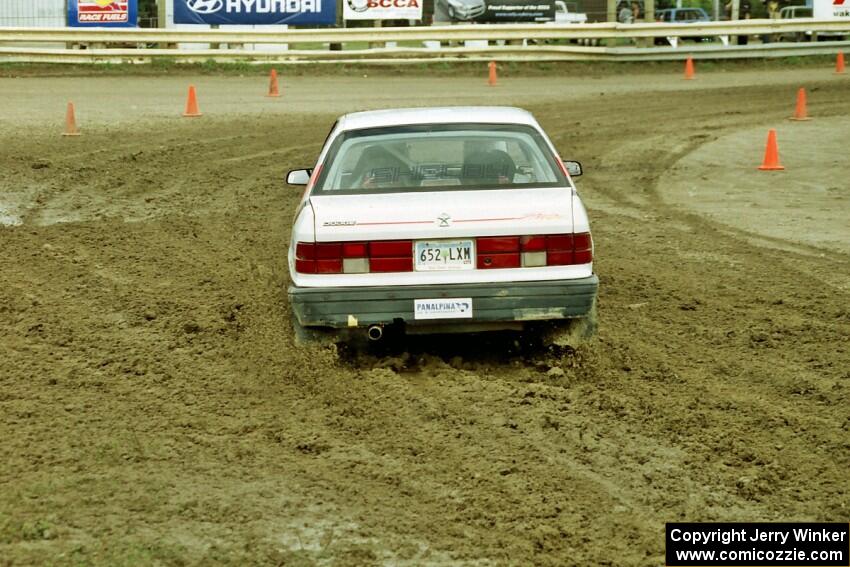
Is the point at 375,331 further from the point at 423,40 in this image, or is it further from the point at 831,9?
the point at 831,9

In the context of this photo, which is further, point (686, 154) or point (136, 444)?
point (686, 154)

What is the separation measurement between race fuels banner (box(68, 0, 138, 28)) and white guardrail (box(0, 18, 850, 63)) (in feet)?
1.67

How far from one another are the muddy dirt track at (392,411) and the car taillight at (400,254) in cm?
62

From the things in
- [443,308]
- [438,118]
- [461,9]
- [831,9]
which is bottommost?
[443,308]

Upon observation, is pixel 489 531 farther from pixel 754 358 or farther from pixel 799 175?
pixel 799 175

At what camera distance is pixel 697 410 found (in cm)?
635

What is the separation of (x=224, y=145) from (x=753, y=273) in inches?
379

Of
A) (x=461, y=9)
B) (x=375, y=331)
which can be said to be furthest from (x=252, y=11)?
(x=375, y=331)

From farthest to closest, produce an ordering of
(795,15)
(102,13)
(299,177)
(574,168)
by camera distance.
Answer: (795,15) → (102,13) → (574,168) → (299,177)

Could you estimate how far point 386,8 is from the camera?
30.7 m

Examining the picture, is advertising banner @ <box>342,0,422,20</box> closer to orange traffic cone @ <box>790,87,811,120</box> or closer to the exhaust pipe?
orange traffic cone @ <box>790,87,811,120</box>

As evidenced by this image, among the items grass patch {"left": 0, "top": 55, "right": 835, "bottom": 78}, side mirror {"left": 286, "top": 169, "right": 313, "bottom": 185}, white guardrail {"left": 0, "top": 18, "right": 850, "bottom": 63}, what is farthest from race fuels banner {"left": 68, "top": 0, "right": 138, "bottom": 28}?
side mirror {"left": 286, "top": 169, "right": 313, "bottom": 185}

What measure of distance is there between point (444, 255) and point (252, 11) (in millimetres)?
25059

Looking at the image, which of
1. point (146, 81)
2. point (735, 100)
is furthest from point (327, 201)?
point (146, 81)
